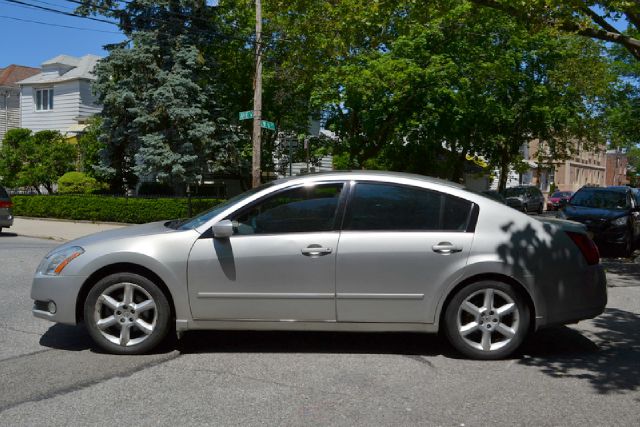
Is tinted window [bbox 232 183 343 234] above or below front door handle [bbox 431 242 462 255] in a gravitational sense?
above

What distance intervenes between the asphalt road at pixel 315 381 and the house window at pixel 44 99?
33.9 meters

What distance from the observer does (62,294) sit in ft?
16.2

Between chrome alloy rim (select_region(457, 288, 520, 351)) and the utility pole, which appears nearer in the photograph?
chrome alloy rim (select_region(457, 288, 520, 351))

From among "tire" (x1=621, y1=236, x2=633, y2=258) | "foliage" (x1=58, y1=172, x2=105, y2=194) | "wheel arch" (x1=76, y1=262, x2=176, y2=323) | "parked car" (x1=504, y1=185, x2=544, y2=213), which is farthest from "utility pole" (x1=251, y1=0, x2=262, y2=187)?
"parked car" (x1=504, y1=185, x2=544, y2=213)

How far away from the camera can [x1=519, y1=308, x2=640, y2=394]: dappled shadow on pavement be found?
4.58 m

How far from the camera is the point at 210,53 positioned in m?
24.4

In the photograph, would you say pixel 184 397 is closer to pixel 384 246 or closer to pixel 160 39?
pixel 384 246

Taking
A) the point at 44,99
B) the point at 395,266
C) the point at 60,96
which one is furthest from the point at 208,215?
the point at 44,99

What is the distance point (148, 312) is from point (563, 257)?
138 inches

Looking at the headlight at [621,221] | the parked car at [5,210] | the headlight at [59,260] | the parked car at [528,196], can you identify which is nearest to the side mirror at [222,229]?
the headlight at [59,260]

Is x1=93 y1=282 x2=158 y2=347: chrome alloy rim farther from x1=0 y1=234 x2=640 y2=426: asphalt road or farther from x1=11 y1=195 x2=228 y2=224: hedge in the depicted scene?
x1=11 y1=195 x2=228 y2=224: hedge

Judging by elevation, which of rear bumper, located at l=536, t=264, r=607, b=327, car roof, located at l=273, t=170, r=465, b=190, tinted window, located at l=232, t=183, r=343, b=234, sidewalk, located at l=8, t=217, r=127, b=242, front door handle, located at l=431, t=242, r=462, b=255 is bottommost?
sidewalk, located at l=8, t=217, r=127, b=242

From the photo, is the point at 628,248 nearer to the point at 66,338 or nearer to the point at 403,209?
the point at 403,209

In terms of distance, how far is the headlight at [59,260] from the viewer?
4969mm
